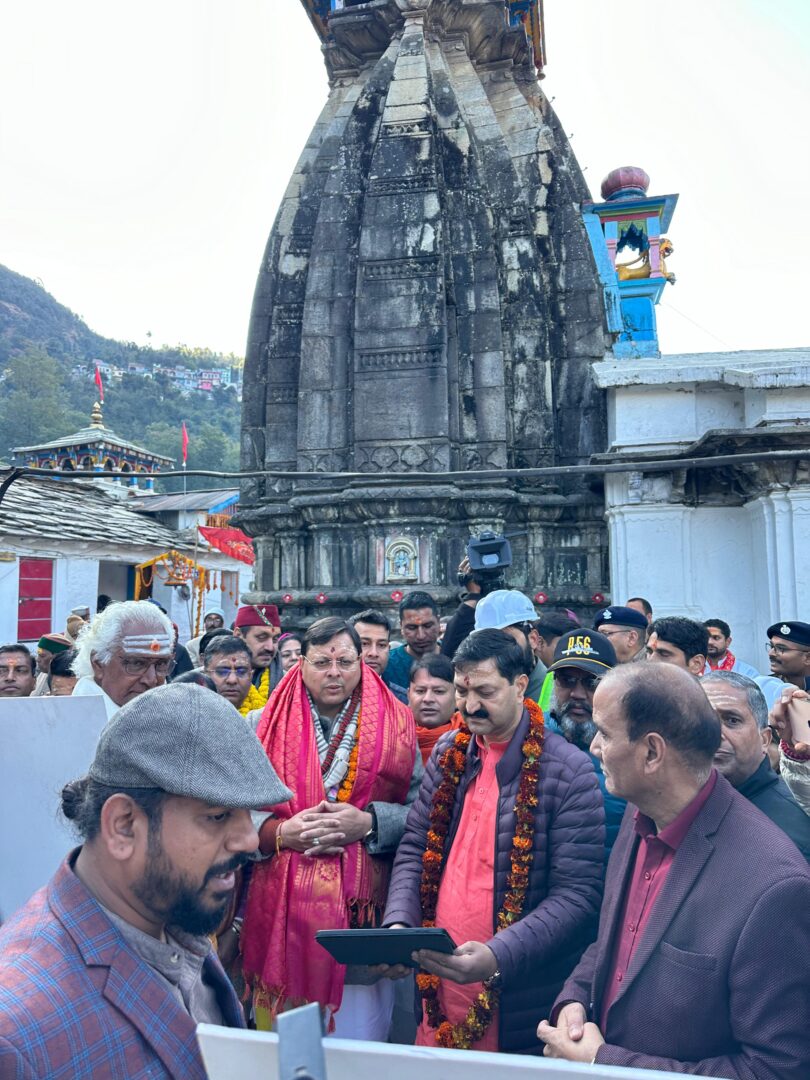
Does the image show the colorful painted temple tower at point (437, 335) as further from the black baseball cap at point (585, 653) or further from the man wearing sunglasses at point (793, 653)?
the black baseball cap at point (585, 653)

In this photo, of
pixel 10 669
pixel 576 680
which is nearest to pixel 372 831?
pixel 576 680

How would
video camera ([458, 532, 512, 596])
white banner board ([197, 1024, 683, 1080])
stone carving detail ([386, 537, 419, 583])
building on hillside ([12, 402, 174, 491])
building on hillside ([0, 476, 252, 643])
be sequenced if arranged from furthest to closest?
1. building on hillside ([12, 402, 174, 491])
2. building on hillside ([0, 476, 252, 643])
3. stone carving detail ([386, 537, 419, 583])
4. video camera ([458, 532, 512, 596])
5. white banner board ([197, 1024, 683, 1080])

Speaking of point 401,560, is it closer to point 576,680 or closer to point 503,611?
point 503,611

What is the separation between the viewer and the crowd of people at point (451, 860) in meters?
1.51

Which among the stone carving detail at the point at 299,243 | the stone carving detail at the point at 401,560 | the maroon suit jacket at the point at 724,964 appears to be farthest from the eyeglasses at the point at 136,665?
the stone carving detail at the point at 299,243

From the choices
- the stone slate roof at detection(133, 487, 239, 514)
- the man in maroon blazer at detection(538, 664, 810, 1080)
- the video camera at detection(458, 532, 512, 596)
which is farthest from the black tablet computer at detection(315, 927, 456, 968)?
the stone slate roof at detection(133, 487, 239, 514)

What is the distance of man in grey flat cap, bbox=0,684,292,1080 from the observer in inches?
54.3

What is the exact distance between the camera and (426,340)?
31.9 ft

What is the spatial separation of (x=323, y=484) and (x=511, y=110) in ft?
20.2

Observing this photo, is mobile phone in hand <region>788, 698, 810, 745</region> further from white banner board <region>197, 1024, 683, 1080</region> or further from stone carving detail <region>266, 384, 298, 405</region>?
stone carving detail <region>266, 384, 298, 405</region>

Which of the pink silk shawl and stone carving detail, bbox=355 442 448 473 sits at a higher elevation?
stone carving detail, bbox=355 442 448 473

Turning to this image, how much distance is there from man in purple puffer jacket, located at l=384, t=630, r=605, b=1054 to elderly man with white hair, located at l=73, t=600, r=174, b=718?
130 centimetres

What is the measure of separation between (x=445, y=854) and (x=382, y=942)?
0.72m

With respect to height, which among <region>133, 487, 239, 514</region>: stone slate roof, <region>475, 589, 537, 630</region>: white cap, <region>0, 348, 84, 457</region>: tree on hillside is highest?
<region>0, 348, 84, 457</region>: tree on hillside
